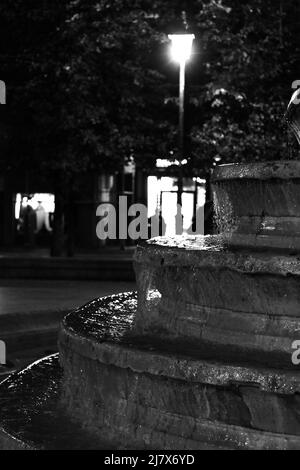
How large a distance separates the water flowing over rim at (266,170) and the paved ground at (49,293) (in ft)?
19.8

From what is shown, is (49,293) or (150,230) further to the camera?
(150,230)

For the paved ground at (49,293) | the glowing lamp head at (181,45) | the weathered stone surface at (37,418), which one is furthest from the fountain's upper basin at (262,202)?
the glowing lamp head at (181,45)

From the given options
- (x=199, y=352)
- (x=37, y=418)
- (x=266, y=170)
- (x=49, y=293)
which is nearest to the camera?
(x=199, y=352)

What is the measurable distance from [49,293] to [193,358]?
9886 mm

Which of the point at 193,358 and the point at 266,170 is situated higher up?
the point at 266,170

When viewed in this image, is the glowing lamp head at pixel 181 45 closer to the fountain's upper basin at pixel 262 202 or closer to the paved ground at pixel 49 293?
the paved ground at pixel 49 293

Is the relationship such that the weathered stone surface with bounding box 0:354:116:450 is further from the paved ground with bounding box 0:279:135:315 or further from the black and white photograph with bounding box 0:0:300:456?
the paved ground with bounding box 0:279:135:315

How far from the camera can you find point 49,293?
44.8ft

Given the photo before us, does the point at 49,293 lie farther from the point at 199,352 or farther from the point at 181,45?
the point at 199,352

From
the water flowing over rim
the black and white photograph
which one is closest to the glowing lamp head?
the black and white photograph

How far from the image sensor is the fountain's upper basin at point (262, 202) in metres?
4.70

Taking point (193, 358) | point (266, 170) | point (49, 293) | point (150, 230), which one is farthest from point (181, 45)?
point (193, 358)

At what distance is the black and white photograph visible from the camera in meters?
3.99
